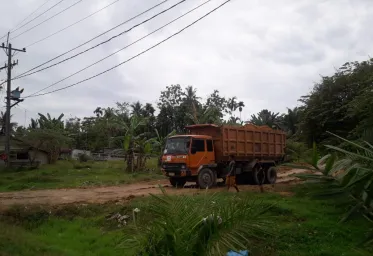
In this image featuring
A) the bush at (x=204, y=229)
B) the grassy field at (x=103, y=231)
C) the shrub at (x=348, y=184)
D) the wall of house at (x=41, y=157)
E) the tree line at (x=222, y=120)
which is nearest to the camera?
the shrub at (x=348, y=184)

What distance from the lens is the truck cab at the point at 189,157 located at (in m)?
16.6

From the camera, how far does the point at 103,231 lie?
10.8 m

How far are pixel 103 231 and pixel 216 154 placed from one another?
788cm

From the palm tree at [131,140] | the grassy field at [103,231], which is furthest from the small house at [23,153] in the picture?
the grassy field at [103,231]

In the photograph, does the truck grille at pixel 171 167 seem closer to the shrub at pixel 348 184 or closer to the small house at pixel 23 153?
the shrub at pixel 348 184

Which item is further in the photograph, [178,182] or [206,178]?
[178,182]

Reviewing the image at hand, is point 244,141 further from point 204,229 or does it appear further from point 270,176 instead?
point 204,229

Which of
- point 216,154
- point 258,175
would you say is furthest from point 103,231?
point 258,175

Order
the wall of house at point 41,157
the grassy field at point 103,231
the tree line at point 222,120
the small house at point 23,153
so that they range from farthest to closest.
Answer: the wall of house at point 41,157, the small house at point 23,153, the tree line at point 222,120, the grassy field at point 103,231

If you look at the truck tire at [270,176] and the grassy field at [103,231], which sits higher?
the truck tire at [270,176]

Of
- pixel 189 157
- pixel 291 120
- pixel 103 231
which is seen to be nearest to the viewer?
pixel 103 231

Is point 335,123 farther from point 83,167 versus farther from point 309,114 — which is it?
point 83,167

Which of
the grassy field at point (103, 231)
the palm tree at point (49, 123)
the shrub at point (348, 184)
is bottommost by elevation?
the grassy field at point (103, 231)

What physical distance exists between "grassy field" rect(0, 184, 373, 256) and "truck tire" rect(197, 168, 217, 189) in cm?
404
